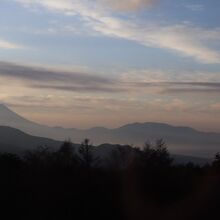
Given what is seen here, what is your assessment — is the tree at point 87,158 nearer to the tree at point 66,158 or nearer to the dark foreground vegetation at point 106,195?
the tree at point 66,158

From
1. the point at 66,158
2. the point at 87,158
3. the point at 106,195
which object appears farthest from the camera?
the point at 87,158

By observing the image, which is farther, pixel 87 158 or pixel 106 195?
pixel 87 158

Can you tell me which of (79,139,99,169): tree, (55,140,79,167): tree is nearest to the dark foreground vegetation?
(55,140,79,167): tree

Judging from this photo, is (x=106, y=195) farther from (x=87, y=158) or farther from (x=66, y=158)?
(x=87, y=158)

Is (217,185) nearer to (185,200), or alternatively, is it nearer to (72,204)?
(185,200)

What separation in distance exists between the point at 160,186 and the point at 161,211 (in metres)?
2.73

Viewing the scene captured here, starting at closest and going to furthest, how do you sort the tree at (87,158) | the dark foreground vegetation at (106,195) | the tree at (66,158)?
1. the dark foreground vegetation at (106,195)
2. the tree at (66,158)
3. the tree at (87,158)

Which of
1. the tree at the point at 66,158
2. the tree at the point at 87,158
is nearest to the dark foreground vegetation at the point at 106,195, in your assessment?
the tree at the point at 66,158

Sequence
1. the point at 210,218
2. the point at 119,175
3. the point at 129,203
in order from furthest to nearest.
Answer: the point at 119,175 < the point at 129,203 < the point at 210,218

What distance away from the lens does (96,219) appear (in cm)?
1930

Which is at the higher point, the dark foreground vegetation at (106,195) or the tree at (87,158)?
the tree at (87,158)

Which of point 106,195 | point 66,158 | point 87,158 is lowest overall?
point 106,195

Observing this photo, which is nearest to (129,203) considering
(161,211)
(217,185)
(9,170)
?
(161,211)

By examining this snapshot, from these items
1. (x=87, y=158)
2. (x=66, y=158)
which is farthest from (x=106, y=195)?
(x=87, y=158)
